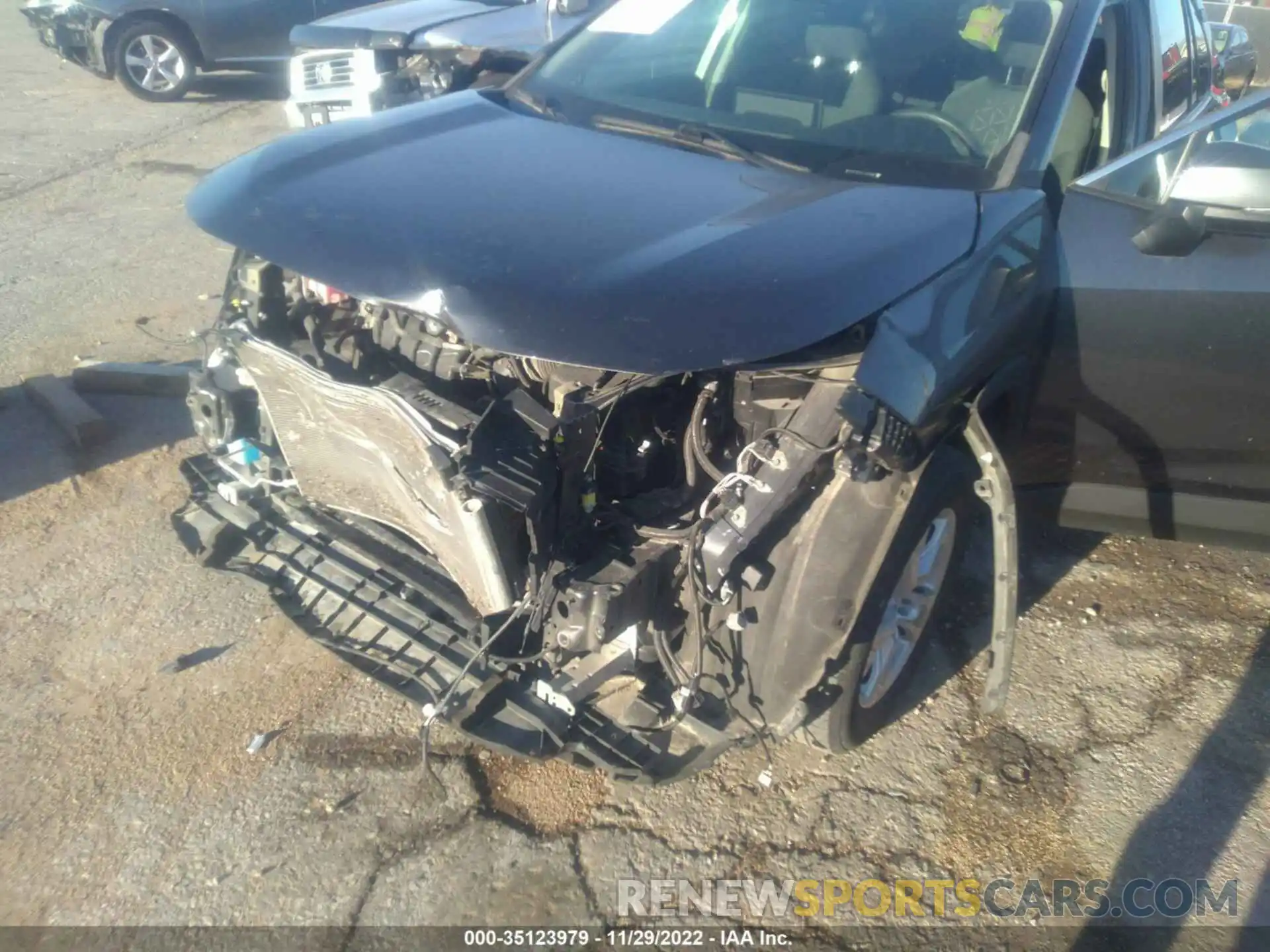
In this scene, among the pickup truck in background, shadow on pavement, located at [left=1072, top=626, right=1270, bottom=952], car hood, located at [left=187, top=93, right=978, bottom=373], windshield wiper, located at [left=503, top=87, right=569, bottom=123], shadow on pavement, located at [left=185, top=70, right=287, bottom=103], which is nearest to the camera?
car hood, located at [left=187, top=93, right=978, bottom=373]

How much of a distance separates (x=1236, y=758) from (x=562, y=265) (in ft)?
7.77

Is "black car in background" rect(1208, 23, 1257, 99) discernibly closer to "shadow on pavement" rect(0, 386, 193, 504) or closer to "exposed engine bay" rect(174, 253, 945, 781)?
"exposed engine bay" rect(174, 253, 945, 781)

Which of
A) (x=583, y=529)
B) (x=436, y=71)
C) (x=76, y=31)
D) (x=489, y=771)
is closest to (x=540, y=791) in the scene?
(x=489, y=771)

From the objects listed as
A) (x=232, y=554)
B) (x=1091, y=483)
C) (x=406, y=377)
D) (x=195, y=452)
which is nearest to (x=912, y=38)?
(x=1091, y=483)

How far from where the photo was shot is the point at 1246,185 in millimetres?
2352

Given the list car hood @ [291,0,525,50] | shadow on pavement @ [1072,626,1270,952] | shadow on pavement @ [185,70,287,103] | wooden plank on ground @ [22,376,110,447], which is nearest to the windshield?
shadow on pavement @ [1072,626,1270,952]

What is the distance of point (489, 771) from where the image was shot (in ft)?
8.83

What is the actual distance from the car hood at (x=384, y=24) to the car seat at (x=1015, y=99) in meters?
3.72

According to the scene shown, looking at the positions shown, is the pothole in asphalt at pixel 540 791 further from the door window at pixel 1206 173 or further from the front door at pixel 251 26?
the front door at pixel 251 26

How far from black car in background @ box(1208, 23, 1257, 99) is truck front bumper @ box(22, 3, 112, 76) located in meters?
8.72

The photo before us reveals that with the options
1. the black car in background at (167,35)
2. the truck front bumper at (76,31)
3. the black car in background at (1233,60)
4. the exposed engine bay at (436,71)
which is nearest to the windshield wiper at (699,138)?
the exposed engine bay at (436,71)

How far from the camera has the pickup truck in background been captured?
4.63m

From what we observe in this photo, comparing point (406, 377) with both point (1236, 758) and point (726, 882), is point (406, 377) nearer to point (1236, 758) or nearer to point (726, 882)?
point (726, 882)

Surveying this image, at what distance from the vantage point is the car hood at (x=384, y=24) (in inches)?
221
